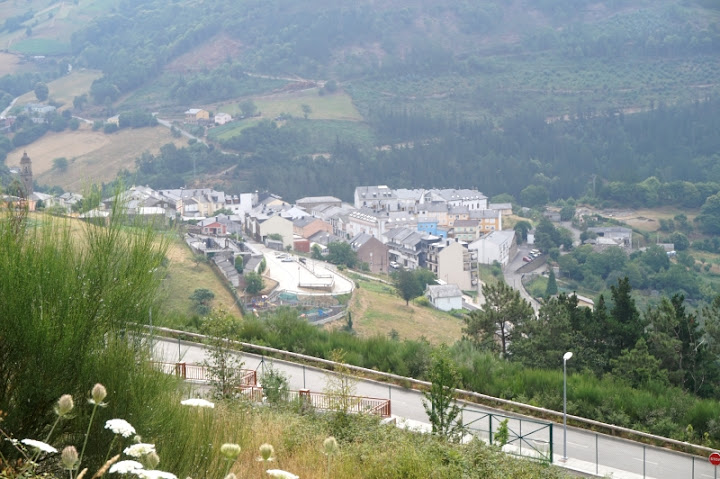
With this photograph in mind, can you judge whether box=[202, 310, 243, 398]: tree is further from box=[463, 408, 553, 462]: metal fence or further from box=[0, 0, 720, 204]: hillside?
box=[0, 0, 720, 204]: hillside

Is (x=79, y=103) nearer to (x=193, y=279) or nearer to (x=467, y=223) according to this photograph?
(x=467, y=223)

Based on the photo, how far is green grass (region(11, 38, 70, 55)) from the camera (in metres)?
87.1

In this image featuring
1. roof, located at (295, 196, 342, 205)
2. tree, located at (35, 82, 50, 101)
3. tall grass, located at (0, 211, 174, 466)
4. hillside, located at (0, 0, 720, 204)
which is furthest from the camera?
tree, located at (35, 82, 50, 101)

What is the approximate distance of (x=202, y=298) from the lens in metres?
23.3

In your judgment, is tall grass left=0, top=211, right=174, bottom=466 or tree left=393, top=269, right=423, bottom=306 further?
tree left=393, top=269, right=423, bottom=306

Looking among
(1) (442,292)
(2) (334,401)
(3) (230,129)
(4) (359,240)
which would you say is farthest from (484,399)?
(3) (230,129)

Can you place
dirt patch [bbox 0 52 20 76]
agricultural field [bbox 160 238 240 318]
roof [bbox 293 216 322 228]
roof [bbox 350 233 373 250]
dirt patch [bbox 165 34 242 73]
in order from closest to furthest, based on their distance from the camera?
agricultural field [bbox 160 238 240 318] → roof [bbox 350 233 373 250] → roof [bbox 293 216 322 228] → dirt patch [bbox 0 52 20 76] → dirt patch [bbox 165 34 242 73]

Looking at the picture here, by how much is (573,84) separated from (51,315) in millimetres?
81267

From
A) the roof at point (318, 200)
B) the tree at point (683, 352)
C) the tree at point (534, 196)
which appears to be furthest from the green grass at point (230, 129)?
the tree at point (683, 352)

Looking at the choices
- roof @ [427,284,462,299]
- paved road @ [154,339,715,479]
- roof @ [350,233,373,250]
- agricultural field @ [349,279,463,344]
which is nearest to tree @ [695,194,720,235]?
roof @ [350,233,373,250]

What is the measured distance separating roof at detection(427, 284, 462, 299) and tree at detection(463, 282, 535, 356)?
1882 cm

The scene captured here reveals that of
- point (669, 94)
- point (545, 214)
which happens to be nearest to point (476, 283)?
point (545, 214)

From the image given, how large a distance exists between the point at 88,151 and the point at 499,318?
51278 millimetres

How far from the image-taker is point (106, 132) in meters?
64.9
